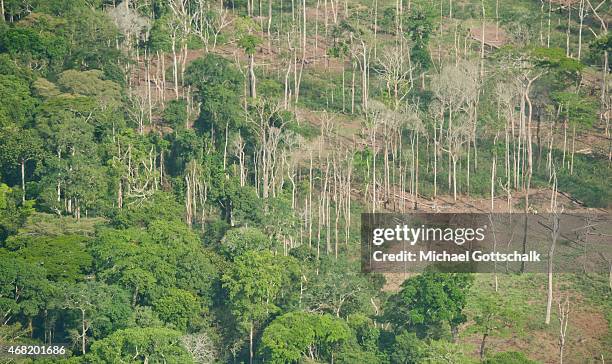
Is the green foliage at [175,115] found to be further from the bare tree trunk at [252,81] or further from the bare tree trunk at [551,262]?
the bare tree trunk at [551,262]

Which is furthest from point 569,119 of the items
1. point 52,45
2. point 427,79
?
point 52,45

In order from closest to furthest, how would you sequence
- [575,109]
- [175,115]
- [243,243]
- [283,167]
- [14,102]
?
[243,243]
[283,167]
[14,102]
[175,115]
[575,109]

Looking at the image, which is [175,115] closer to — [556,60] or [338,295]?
[338,295]

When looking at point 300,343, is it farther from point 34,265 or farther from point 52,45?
point 52,45

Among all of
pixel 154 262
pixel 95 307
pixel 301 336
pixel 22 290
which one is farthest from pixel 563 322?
pixel 22 290

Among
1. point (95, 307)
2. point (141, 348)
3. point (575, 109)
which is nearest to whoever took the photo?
point (141, 348)

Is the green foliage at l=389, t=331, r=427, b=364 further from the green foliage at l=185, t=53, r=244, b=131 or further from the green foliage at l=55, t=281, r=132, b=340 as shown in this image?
the green foliage at l=185, t=53, r=244, b=131

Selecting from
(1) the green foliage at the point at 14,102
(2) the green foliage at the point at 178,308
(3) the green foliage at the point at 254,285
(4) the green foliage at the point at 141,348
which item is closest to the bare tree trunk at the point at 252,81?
(1) the green foliage at the point at 14,102

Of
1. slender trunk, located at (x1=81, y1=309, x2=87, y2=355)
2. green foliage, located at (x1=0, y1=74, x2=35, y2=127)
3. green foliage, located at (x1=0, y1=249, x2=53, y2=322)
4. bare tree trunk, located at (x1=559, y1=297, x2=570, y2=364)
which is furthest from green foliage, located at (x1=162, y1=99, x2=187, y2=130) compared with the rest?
bare tree trunk, located at (x1=559, y1=297, x2=570, y2=364)

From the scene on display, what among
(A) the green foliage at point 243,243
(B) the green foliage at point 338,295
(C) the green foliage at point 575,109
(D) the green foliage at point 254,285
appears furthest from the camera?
(C) the green foliage at point 575,109
